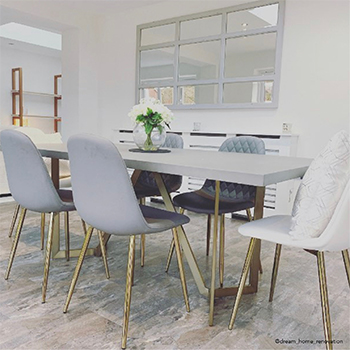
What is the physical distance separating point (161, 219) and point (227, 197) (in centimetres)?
82

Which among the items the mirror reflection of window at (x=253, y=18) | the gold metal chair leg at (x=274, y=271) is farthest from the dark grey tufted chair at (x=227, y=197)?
the mirror reflection of window at (x=253, y=18)

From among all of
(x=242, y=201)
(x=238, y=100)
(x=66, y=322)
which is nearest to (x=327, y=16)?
(x=238, y=100)

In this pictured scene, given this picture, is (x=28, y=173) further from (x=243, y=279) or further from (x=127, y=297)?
(x=243, y=279)

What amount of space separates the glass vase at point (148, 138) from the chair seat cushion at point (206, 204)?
1.22 feet

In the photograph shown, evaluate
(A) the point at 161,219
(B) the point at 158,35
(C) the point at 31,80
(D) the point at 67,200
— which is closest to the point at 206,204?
(A) the point at 161,219

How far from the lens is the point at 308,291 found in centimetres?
206

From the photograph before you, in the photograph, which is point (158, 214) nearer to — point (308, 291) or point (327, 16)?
point (308, 291)

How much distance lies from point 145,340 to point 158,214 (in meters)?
0.57

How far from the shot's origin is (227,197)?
7.89ft

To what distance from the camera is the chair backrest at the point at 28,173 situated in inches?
69.3

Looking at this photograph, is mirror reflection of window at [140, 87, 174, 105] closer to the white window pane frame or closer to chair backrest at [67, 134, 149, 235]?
the white window pane frame

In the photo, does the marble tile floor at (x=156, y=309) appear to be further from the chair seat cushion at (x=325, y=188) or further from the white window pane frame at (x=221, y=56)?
the white window pane frame at (x=221, y=56)

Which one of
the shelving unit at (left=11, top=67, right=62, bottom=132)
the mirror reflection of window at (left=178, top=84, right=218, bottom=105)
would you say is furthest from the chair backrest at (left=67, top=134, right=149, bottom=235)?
the shelving unit at (left=11, top=67, right=62, bottom=132)

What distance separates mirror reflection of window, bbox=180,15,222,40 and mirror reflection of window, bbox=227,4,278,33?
0.54 feet
